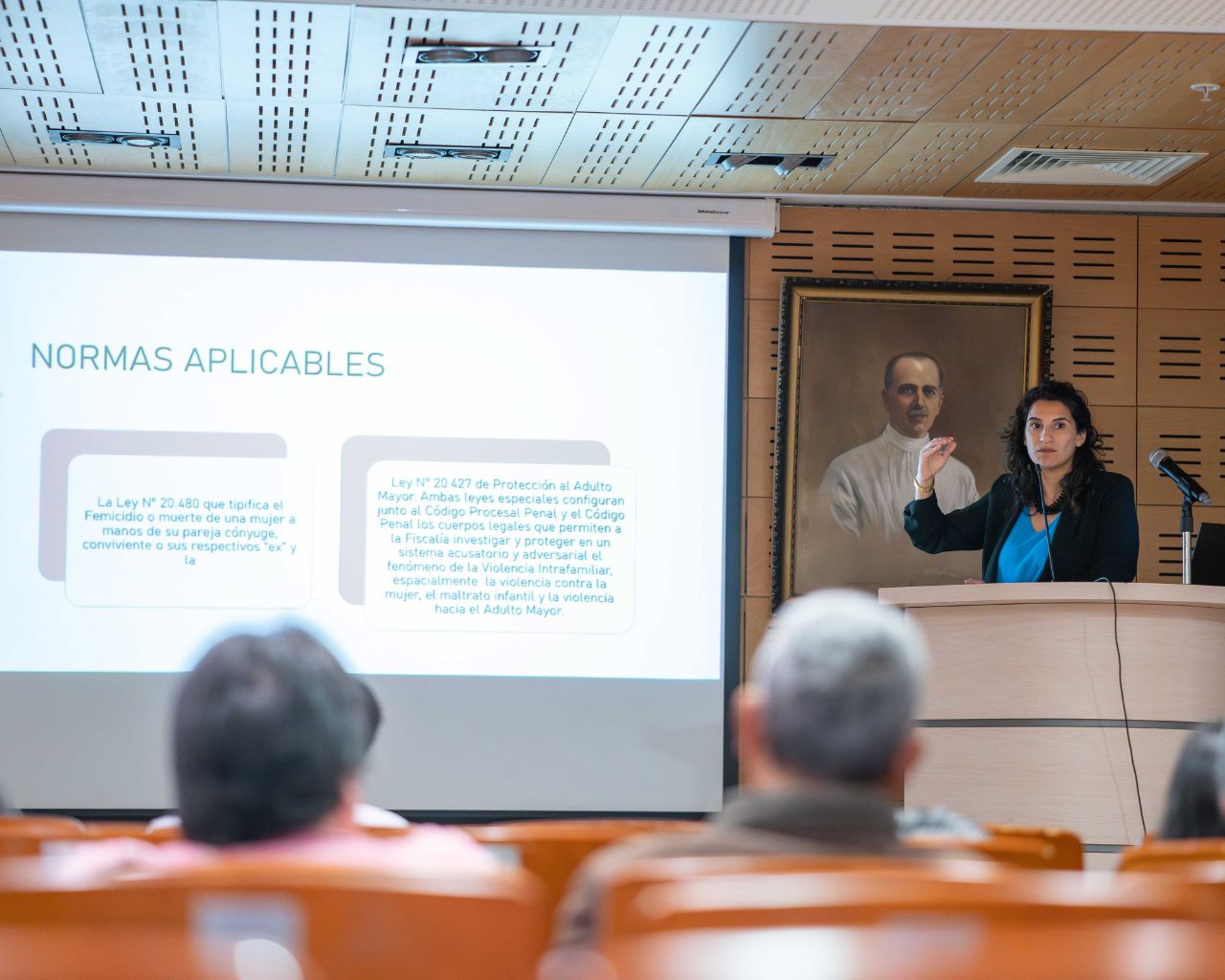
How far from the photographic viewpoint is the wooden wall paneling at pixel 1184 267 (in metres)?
6.31

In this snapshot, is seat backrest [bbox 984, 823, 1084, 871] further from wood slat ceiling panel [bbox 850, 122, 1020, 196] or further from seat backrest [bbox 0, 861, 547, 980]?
wood slat ceiling panel [bbox 850, 122, 1020, 196]

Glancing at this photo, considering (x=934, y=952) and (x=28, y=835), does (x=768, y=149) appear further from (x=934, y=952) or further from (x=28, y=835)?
(x=934, y=952)

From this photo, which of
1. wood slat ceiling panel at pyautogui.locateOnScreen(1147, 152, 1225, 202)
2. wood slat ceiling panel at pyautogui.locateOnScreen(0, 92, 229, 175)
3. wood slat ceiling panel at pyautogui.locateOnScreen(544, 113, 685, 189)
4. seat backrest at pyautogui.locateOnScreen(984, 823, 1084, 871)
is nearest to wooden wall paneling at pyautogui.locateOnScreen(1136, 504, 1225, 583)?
wood slat ceiling panel at pyautogui.locateOnScreen(1147, 152, 1225, 202)

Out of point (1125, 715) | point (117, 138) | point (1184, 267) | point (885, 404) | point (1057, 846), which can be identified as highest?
point (117, 138)

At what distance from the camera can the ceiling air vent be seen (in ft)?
18.4

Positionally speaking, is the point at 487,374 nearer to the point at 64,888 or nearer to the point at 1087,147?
the point at 1087,147

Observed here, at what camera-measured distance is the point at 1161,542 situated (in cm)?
623

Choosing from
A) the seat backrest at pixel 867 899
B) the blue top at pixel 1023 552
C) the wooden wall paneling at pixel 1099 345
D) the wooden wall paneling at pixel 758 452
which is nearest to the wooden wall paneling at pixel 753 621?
the wooden wall paneling at pixel 758 452

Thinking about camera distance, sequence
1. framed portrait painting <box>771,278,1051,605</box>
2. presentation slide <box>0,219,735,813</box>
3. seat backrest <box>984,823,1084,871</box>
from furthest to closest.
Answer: framed portrait painting <box>771,278,1051,605</box>, presentation slide <box>0,219,735,813</box>, seat backrest <box>984,823,1084,871</box>

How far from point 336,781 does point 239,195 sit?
481cm

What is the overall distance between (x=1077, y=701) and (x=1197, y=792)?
206 cm

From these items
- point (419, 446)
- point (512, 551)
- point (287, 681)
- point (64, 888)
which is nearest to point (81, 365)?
point (419, 446)

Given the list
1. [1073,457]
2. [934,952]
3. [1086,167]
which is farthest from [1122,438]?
[934,952]

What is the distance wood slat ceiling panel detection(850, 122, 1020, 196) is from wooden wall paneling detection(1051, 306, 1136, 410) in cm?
89
